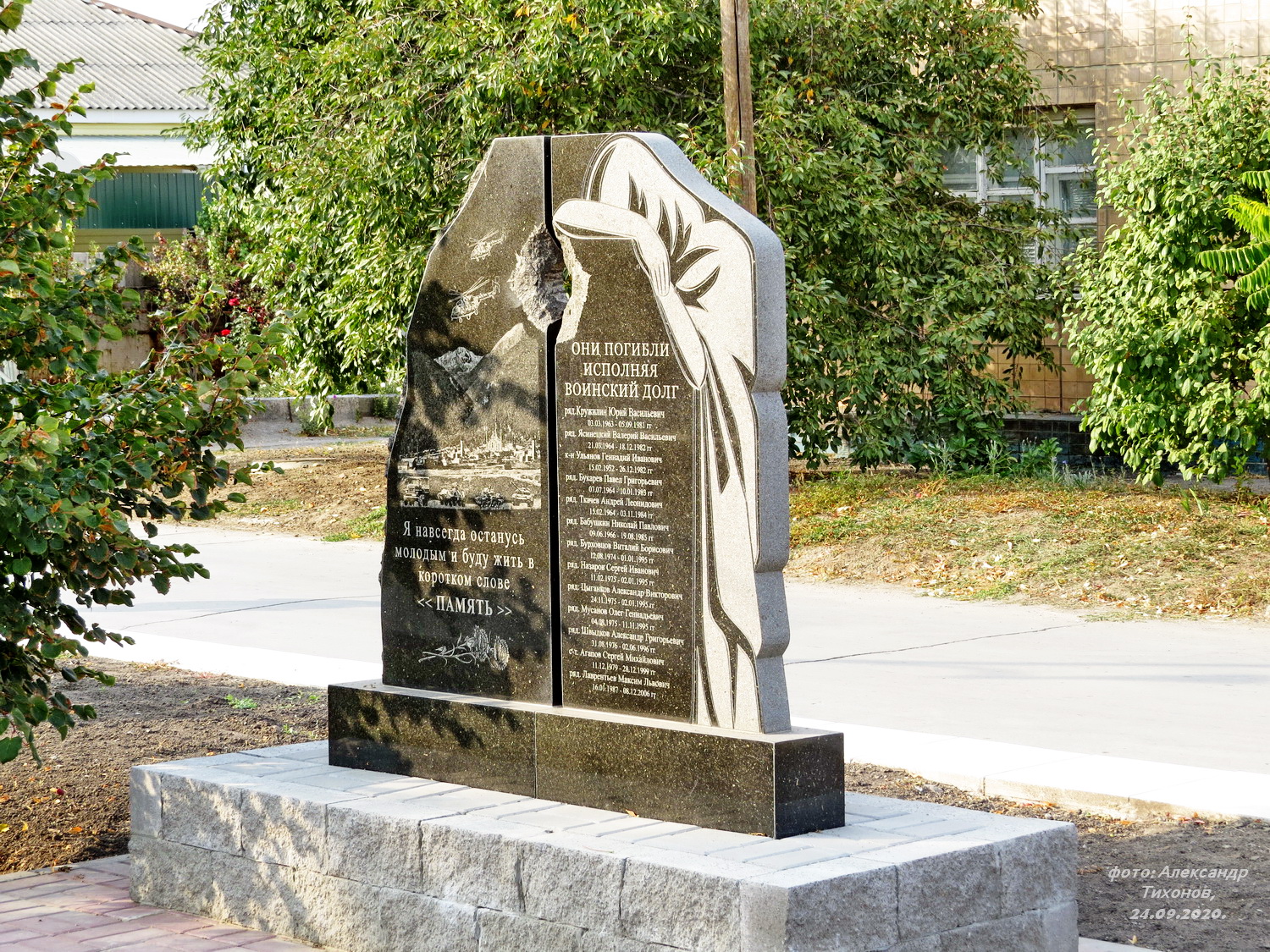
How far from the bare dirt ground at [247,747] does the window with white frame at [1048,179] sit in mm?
11032

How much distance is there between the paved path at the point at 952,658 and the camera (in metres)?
7.71

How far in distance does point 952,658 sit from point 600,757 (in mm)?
4641

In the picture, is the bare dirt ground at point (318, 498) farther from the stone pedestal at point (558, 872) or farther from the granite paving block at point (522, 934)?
the granite paving block at point (522, 934)

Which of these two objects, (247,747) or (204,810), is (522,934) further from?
(247,747)

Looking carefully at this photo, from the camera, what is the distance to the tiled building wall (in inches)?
630

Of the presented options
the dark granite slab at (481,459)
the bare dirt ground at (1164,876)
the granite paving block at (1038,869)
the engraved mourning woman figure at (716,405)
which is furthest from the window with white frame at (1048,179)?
the granite paving block at (1038,869)

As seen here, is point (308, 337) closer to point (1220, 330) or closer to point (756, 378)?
point (1220, 330)

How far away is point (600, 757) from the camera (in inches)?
206

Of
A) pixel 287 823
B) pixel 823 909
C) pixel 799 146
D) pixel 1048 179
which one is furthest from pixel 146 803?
pixel 1048 179

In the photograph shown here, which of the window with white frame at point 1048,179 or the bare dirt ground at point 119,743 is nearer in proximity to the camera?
the bare dirt ground at point 119,743

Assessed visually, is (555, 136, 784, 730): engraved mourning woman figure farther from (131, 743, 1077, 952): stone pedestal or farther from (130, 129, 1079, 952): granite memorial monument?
(131, 743, 1077, 952): stone pedestal

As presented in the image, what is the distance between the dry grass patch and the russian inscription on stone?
6228 millimetres

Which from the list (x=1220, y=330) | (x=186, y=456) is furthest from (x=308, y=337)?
(x=186, y=456)

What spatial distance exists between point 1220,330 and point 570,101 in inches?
236
